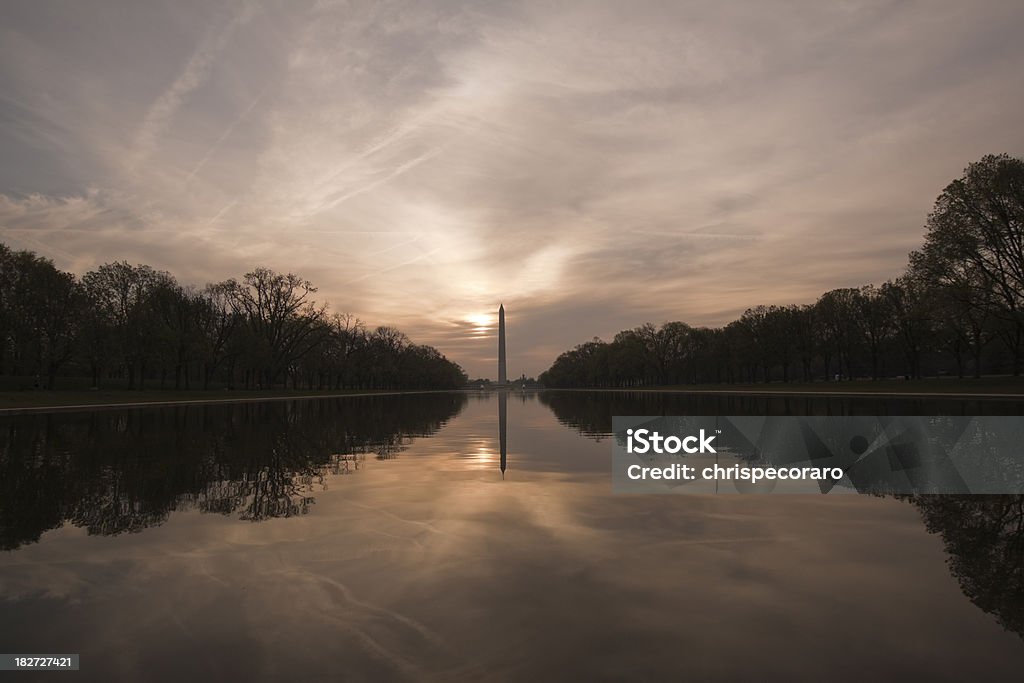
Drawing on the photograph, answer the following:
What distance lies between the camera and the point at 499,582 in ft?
23.5

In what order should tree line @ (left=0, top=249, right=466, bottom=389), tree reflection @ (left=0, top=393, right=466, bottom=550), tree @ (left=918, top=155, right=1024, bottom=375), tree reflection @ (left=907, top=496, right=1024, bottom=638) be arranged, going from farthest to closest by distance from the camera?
tree line @ (left=0, top=249, right=466, bottom=389) < tree @ (left=918, top=155, right=1024, bottom=375) < tree reflection @ (left=0, top=393, right=466, bottom=550) < tree reflection @ (left=907, top=496, right=1024, bottom=638)

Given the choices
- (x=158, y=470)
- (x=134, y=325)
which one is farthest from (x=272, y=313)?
(x=158, y=470)

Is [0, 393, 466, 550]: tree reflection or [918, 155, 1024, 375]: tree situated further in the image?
[918, 155, 1024, 375]: tree

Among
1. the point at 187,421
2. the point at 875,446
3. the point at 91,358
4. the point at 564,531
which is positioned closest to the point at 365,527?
the point at 564,531

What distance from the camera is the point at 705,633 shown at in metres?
5.64

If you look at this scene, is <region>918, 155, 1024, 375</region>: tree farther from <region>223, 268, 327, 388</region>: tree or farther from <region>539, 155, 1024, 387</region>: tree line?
<region>223, 268, 327, 388</region>: tree

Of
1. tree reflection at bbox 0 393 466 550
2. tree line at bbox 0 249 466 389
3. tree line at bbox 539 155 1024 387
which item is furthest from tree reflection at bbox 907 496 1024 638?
tree line at bbox 0 249 466 389

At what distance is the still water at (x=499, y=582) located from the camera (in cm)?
520

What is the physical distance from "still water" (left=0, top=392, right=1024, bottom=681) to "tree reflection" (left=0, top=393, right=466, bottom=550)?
0.44ft

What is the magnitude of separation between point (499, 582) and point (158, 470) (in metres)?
13.0

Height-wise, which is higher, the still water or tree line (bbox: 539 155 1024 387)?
tree line (bbox: 539 155 1024 387)

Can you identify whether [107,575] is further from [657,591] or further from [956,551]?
[956,551]

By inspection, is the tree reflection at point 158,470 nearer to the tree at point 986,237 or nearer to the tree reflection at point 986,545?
the tree reflection at point 986,545

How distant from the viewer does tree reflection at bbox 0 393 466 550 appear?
10789 millimetres
